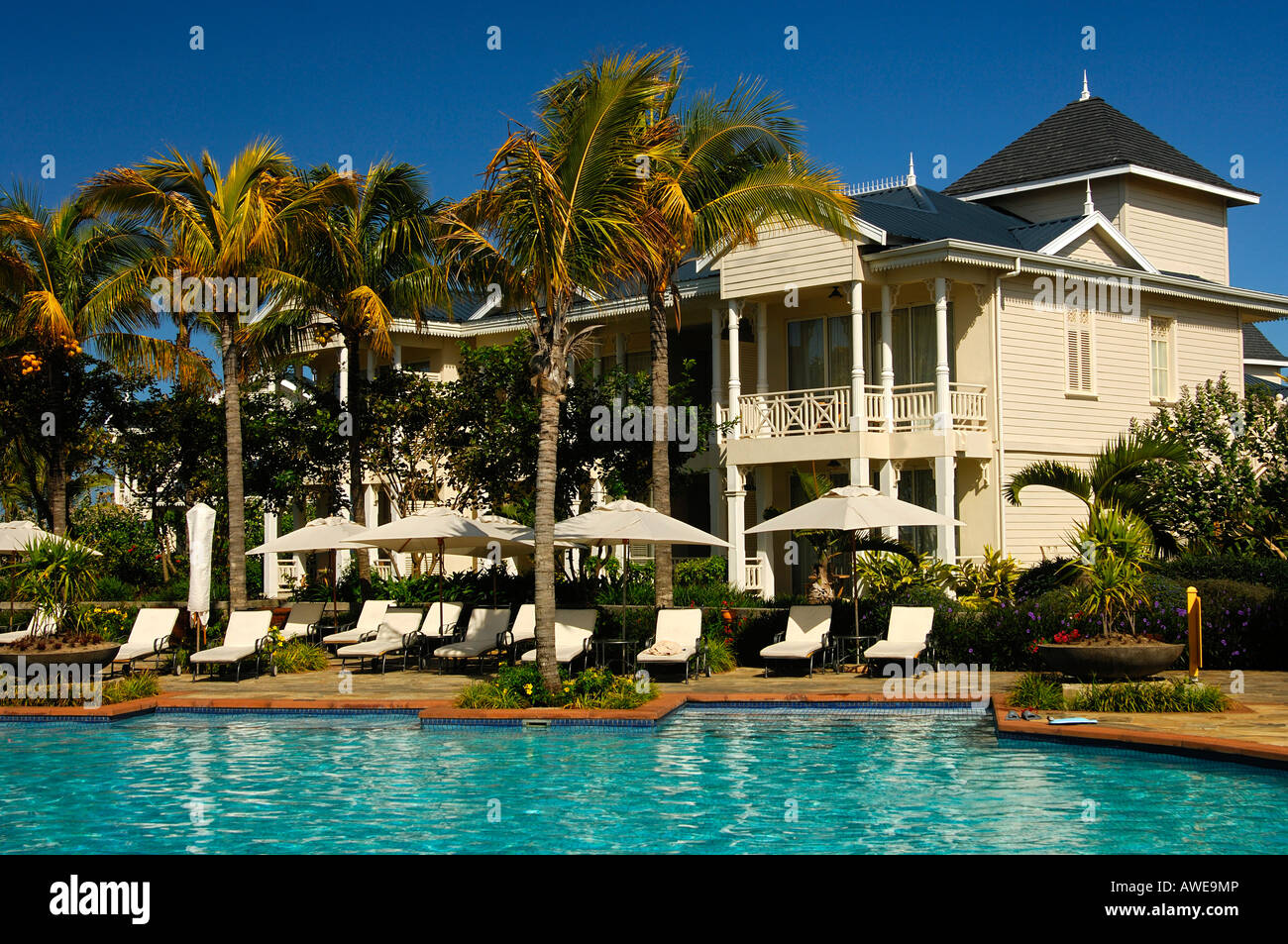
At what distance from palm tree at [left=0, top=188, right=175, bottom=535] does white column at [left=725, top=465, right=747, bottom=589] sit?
37.3 feet

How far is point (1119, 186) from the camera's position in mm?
29609

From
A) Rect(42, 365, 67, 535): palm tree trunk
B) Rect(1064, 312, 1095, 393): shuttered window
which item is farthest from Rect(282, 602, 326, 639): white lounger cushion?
Rect(1064, 312, 1095, 393): shuttered window

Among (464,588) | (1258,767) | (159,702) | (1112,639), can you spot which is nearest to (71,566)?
(159,702)

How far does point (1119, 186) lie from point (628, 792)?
2368 cm

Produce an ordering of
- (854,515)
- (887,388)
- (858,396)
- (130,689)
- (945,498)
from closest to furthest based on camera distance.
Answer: (130,689) < (854,515) < (945,498) < (858,396) < (887,388)

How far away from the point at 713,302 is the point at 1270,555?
11848 mm

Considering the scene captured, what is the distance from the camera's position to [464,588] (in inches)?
957

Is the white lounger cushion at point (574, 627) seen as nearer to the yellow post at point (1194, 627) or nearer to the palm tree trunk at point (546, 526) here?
the palm tree trunk at point (546, 526)

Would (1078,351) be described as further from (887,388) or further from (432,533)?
(432,533)

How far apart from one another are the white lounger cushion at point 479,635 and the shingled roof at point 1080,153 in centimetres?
1802

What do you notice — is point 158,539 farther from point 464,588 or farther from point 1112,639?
point 1112,639

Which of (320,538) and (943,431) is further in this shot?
(943,431)

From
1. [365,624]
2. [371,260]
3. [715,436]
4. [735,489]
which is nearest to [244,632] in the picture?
[365,624]

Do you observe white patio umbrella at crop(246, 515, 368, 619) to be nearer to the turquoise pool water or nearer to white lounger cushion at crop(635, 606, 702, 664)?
white lounger cushion at crop(635, 606, 702, 664)
